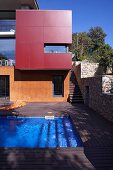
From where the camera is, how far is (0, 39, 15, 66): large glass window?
21500mm

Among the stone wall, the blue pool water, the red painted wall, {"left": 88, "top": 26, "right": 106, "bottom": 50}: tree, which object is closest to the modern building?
the red painted wall

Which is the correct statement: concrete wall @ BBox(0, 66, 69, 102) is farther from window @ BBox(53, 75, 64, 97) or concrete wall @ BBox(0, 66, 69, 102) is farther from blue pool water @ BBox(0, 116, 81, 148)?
blue pool water @ BBox(0, 116, 81, 148)

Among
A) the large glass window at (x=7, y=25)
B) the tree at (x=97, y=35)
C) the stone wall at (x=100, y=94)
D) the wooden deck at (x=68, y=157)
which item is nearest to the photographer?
the wooden deck at (x=68, y=157)

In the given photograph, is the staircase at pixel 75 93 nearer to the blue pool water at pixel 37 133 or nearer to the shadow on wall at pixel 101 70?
the shadow on wall at pixel 101 70

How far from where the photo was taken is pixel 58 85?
21906 mm

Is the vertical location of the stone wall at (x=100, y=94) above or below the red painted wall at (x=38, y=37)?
below

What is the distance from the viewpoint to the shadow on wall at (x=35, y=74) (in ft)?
70.3

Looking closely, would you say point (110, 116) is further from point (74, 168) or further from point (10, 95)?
point (10, 95)

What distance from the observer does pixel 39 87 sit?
71.2 ft

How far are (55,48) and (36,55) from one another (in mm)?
1635

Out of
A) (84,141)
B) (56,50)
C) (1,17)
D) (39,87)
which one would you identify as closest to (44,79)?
(39,87)

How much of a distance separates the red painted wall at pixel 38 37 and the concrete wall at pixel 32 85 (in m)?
1.64

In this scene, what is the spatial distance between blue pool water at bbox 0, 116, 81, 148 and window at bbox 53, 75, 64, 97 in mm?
7731

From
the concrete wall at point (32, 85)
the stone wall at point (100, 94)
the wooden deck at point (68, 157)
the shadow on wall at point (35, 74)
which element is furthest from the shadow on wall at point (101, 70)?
the wooden deck at point (68, 157)
